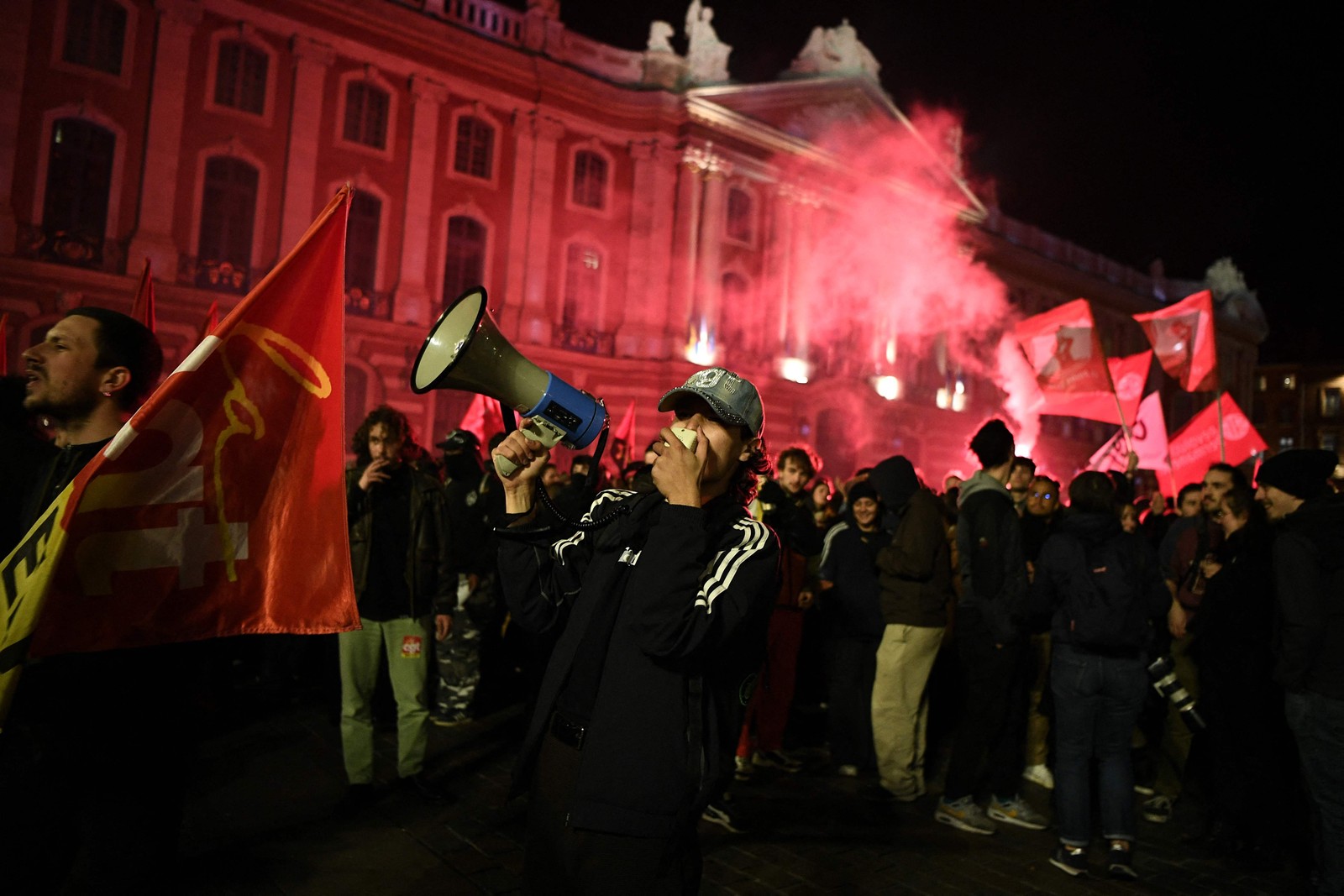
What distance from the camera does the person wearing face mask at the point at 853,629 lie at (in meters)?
5.85

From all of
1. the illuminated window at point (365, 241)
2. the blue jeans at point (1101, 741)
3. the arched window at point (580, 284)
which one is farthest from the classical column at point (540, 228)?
the blue jeans at point (1101, 741)

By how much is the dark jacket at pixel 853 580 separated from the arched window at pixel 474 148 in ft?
60.2

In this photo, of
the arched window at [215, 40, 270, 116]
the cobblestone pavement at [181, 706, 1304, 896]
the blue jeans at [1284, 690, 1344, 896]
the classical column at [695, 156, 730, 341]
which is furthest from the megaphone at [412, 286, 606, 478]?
the classical column at [695, 156, 730, 341]

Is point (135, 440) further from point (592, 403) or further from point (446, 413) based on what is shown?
point (446, 413)

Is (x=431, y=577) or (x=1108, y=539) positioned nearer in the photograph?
(x=1108, y=539)

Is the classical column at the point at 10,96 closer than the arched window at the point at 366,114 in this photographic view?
Yes

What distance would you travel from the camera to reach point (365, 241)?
20453mm

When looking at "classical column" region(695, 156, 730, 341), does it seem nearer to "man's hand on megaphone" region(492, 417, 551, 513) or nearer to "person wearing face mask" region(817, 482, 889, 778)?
"person wearing face mask" region(817, 482, 889, 778)

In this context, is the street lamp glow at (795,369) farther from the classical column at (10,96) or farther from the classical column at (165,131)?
the classical column at (10,96)

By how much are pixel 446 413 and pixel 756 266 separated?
10465 mm

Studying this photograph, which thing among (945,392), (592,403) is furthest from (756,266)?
(592,403)

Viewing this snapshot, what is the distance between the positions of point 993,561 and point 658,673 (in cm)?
342

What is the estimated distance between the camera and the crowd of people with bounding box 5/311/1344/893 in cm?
210

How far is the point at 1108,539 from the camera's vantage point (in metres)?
4.55
